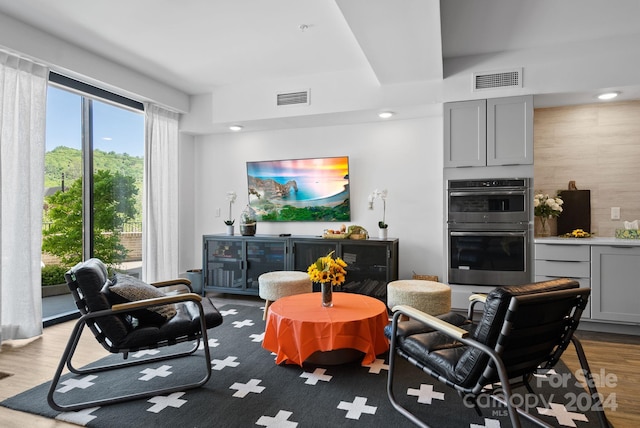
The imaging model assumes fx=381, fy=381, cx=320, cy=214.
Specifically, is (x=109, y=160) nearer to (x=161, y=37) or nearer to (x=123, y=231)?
(x=123, y=231)

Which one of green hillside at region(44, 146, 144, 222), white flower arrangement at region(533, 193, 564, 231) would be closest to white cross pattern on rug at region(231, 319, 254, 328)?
A: green hillside at region(44, 146, 144, 222)

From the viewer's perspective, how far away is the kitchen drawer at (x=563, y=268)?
11.9 feet

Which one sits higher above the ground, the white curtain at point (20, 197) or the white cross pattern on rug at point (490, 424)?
the white curtain at point (20, 197)

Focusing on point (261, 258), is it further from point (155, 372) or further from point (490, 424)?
point (490, 424)


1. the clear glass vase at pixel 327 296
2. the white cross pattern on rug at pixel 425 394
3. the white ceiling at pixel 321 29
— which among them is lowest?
the white cross pattern on rug at pixel 425 394

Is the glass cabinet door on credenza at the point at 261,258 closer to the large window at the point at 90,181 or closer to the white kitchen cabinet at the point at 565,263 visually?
the large window at the point at 90,181

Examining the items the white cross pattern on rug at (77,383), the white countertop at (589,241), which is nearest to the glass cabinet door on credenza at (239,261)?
the white cross pattern on rug at (77,383)

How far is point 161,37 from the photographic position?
359cm

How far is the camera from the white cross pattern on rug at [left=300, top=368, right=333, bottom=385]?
2.55 metres

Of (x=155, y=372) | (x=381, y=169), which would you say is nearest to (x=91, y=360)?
(x=155, y=372)

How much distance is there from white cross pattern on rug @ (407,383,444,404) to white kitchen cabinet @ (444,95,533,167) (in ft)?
7.88

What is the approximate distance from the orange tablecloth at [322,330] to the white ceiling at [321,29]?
7.09 feet

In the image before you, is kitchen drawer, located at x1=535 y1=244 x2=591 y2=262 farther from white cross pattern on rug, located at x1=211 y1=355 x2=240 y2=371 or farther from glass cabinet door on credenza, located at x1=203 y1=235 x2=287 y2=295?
white cross pattern on rug, located at x1=211 y1=355 x2=240 y2=371

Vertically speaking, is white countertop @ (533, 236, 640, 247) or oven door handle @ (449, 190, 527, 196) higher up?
oven door handle @ (449, 190, 527, 196)
